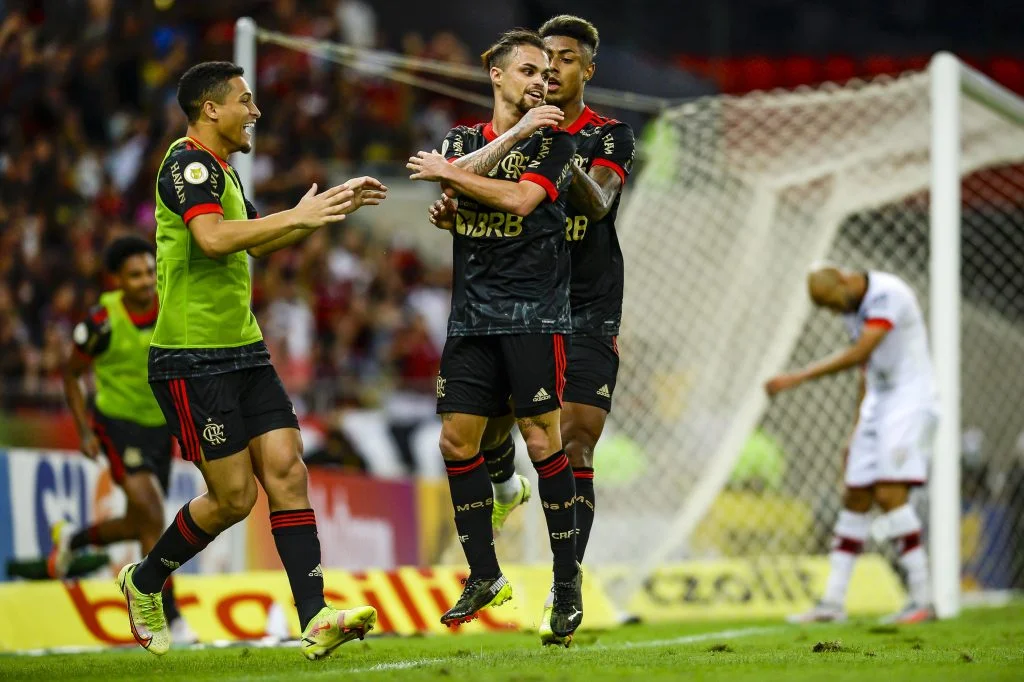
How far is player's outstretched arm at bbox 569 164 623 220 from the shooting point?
6.43 m

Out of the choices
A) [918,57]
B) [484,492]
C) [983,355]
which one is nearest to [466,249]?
[484,492]

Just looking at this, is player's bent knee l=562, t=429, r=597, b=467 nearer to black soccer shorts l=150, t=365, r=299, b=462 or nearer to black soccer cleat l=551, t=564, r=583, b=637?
black soccer cleat l=551, t=564, r=583, b=637

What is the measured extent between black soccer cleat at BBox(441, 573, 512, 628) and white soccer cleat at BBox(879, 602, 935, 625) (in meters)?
3.91

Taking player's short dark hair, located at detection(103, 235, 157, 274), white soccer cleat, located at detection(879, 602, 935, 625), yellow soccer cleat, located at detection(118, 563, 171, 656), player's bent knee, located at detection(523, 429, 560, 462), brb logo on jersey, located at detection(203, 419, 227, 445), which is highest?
player's short dark hair, located at detection(103, 235, 157, 274)

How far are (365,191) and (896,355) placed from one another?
5.06m

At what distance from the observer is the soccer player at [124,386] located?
8625 millimetres

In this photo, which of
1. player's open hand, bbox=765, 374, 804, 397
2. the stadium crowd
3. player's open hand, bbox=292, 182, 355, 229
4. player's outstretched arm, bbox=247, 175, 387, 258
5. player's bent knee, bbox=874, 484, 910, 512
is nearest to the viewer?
player's open hand, bbox=292, 182, 355, 229

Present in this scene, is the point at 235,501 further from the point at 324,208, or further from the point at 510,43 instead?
the point at 510,43

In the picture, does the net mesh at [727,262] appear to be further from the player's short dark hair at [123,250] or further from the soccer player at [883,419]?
the player's short dark hair at [123,250]

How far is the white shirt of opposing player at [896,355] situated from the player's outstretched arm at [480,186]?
4.27 meters

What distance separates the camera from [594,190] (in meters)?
6.47

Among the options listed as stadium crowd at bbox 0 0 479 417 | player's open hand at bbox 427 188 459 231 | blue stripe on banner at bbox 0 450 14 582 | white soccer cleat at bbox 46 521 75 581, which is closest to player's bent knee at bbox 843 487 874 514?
player's open hand at bbox 427 188 459 231

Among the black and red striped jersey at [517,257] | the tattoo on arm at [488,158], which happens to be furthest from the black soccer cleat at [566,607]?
the tattoo on arm at [488,158]

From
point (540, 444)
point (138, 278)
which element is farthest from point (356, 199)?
point (138, 278)
